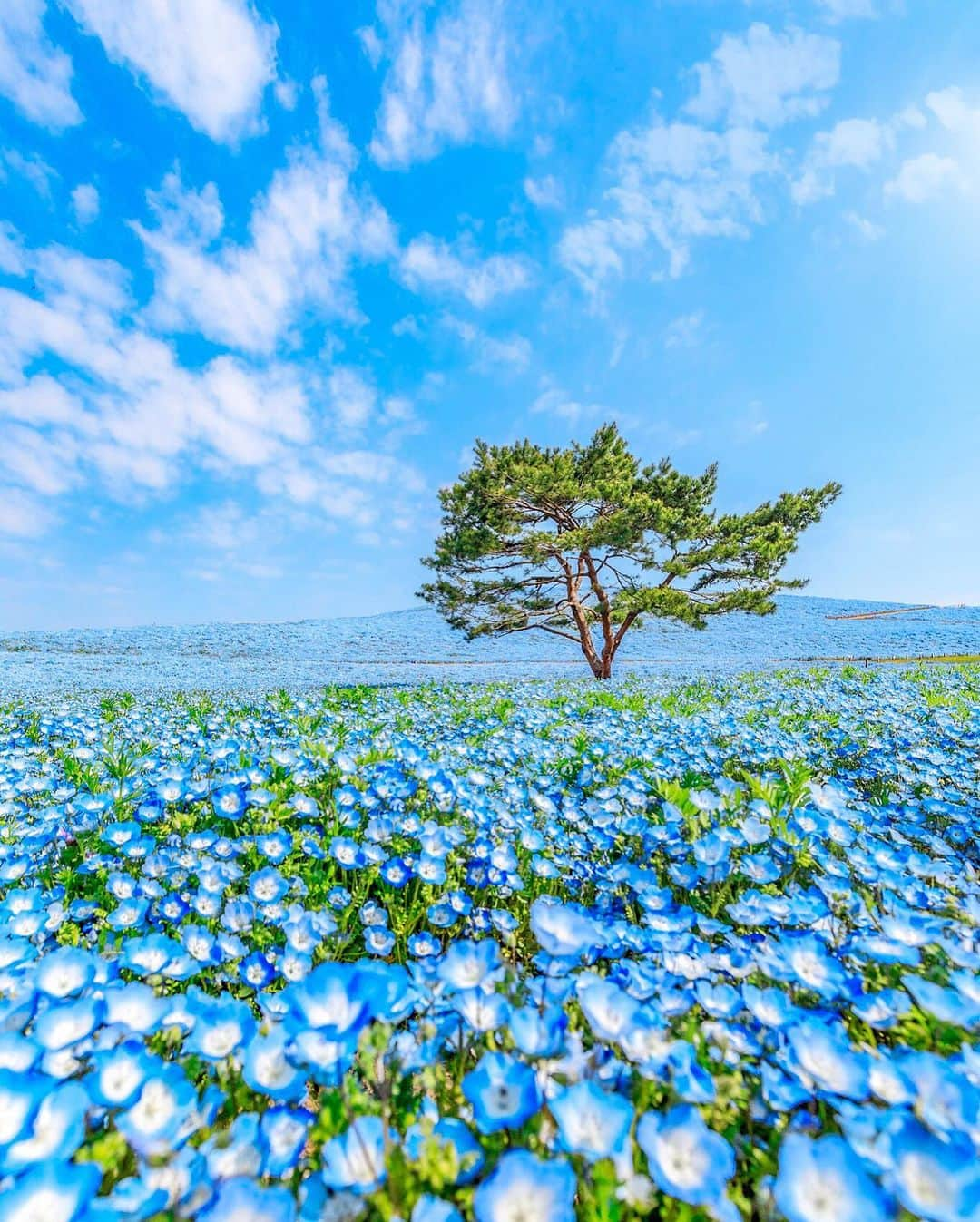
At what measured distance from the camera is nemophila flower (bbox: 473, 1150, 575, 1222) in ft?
2.94

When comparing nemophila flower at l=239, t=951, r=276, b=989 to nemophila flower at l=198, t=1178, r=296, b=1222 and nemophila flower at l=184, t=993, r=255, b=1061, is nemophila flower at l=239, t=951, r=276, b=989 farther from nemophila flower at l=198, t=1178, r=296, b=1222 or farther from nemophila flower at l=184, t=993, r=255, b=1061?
nemophila flower at l=198, t=1178, r=296, b=1222

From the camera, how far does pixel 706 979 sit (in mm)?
1720

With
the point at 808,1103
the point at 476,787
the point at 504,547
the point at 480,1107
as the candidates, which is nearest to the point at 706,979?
the point at 808,1103

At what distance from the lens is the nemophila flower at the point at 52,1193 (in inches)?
36.0

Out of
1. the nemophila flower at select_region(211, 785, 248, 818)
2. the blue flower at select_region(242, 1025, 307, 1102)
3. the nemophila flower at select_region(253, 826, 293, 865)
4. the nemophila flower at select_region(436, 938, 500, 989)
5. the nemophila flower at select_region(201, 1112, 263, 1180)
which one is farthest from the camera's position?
the nemophila flower at select_region(211, 785, 248, 818)

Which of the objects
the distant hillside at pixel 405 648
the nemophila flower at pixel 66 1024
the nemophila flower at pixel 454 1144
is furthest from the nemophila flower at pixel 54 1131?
the distant hillside at pixel 405 648

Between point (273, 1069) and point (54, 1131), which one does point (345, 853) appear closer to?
point (273, 1069)

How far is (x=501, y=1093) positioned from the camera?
1.04 metres

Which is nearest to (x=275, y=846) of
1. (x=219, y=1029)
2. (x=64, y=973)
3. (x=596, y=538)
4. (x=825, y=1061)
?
(x=64, y=973)

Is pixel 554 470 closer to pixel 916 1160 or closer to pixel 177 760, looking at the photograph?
pixel 177 760

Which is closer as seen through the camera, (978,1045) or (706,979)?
(978,1045)

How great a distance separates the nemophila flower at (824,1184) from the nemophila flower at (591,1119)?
25 centimetres

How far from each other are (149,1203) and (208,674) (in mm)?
19590

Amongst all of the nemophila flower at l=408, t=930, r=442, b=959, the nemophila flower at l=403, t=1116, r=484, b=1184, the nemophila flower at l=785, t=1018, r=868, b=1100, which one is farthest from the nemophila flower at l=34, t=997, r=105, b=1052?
the nemophila flower at l=785, t=1018, r=868, b=1100
